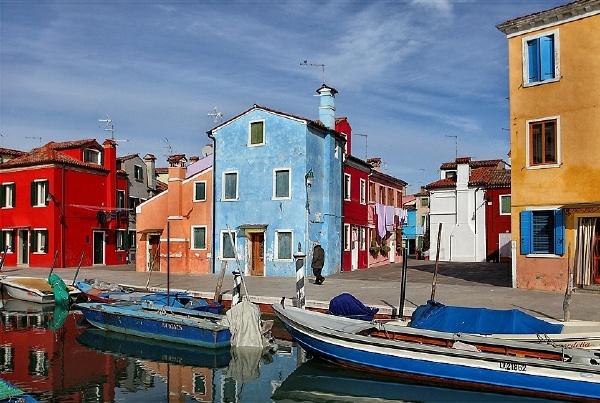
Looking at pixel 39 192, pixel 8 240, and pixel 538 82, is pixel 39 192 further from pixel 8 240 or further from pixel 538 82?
pixel 538 82

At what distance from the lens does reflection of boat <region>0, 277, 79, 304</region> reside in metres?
24.6

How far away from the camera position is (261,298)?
2017 centimetres

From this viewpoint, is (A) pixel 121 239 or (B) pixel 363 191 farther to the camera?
(A) pixel 121 239

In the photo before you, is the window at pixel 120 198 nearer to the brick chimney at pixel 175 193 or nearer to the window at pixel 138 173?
the window at pixel 138 173

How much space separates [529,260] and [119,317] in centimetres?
1424

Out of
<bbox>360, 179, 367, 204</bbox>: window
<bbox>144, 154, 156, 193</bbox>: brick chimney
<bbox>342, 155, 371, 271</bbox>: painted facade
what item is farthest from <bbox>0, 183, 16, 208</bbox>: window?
<bbox>360, 179, 367, 204</bbox>: window

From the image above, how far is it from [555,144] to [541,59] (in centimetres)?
315

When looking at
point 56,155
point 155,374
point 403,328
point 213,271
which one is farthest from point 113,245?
point 403,328

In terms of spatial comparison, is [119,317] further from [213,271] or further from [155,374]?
[213,271]

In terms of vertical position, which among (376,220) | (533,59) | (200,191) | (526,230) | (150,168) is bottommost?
(526,230)

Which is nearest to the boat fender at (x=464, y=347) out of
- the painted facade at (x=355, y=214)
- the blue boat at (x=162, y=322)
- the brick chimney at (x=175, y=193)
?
the blue boat at (x=162, y=322)

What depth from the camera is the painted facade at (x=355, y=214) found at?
32.3m

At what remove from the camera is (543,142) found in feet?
68.8

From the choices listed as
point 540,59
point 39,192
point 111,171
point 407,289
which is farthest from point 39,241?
point 540,59
